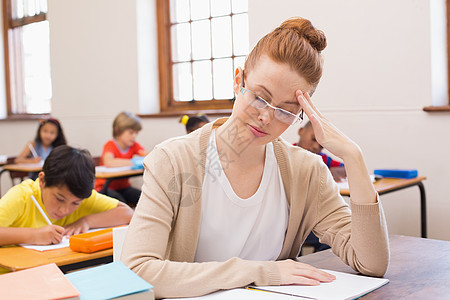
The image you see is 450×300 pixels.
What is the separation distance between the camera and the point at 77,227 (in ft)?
7.52

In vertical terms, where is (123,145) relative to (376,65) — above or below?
below

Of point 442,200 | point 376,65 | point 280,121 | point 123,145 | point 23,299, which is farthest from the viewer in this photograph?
point 123,145

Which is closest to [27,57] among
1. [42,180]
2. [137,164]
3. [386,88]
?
[137,164]

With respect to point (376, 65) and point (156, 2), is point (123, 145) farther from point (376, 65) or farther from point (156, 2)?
point (376, 65)

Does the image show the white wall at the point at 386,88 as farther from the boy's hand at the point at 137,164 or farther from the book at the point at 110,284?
the book at the point at 110,284

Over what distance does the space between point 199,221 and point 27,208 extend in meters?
1.22

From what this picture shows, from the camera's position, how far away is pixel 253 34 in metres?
4.67

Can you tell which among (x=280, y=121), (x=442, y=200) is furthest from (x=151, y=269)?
(x=442, y=200)

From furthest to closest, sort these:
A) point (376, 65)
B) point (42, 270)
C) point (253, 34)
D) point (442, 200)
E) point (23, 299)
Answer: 1. point (253, 34)
2. point (376, 65)
3. point (442, 200)
4. point (42, 270)
5. point (23, 299)

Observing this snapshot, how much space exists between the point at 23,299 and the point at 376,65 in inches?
138

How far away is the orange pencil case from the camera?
1.86m

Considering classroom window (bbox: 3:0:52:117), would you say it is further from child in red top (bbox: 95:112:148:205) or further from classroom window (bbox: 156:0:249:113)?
child in red top (bbox: 95:112:148:205)

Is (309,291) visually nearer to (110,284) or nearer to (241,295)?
(241,295)

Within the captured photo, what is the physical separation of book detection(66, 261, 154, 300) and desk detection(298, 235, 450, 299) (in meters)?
0.46
